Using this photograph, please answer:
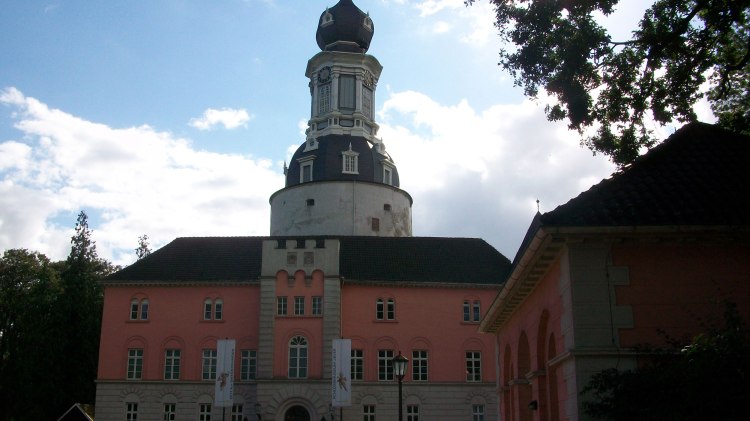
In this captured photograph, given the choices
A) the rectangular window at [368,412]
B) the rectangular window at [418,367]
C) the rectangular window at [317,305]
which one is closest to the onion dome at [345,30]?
the rectangular window at [317,305]

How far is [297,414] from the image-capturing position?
47.0 metres

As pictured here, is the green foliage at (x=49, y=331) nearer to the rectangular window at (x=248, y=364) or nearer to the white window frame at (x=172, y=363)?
the white window frame at (x=172, y=363)

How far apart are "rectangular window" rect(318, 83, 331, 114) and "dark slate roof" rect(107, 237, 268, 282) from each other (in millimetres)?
18100

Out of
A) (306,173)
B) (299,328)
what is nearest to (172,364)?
(299,328)

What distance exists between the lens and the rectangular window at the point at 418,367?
49.0 metres

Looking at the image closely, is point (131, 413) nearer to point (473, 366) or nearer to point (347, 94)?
point (473, 366)

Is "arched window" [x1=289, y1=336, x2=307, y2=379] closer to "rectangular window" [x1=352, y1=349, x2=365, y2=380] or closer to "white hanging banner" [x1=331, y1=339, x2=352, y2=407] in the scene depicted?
"rectangular window" [x1=352, y1=349, x2=365, y2=380]

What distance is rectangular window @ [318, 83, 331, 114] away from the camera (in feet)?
228

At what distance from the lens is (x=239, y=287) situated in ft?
165

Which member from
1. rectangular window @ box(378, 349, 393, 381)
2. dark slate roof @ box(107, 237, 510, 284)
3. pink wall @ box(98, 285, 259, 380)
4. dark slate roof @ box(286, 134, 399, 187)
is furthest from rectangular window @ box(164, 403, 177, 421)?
dark slate roof @ box(286, 134, 399, 187)

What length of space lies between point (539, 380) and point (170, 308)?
35140mm

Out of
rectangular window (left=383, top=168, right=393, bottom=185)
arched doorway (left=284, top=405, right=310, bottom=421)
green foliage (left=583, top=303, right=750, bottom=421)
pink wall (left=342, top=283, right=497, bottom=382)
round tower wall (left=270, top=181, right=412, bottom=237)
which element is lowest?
green foliage (left=583, top=303, right=750, bottom=421)

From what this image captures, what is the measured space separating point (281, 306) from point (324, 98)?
84.5ft

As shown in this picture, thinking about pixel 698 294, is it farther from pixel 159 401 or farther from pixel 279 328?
pixel 159 401
